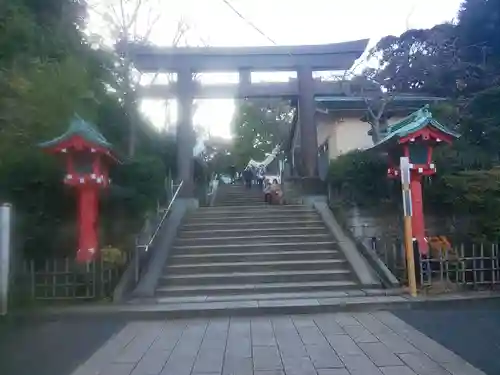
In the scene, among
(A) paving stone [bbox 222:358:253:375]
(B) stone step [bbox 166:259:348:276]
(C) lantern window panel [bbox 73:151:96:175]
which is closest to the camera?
(A) paving stone [bbox 222:358:253:375]

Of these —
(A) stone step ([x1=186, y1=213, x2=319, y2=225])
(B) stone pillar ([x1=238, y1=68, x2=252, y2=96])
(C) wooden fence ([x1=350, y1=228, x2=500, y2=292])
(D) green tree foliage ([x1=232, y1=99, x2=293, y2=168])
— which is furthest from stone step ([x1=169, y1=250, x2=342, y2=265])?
(D) green tree foliage ([x1=232, y1=99, x2=293, y2=168])

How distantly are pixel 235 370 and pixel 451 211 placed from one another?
26.1 feet

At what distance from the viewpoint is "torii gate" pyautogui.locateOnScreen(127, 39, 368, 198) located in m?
14.7

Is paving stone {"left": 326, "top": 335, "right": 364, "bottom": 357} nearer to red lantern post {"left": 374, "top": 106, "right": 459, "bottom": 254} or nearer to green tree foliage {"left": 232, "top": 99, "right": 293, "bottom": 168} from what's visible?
red lantern post {"left": 374, "top": 106, "right": 459, "bottom": 254}

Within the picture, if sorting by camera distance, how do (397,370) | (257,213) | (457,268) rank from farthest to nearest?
(257,213), (457,268), (397,370)

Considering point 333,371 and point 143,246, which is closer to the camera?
point 333,371

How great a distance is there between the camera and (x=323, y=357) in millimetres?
5188

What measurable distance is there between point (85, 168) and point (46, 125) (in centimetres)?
126

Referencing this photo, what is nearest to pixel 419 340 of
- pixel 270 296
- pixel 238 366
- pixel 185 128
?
pixel 238 366

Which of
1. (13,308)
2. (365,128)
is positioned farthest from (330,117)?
(13,308)

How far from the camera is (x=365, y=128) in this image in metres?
18.9

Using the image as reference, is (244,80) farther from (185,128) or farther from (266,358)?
(266,358)

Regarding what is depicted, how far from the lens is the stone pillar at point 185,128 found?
1509 cm

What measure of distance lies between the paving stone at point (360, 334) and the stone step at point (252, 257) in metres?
3.55
